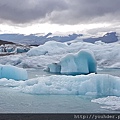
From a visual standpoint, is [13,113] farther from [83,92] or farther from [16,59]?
[16,59]

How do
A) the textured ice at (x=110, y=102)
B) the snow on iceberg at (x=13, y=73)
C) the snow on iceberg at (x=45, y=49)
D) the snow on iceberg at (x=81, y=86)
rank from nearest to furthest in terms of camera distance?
the textured ice at (x=110, y=102)
the snow on iceberg at (x=81, y=86)
the snow on iceberg at (x=13, y=73)
the snow on iceberg at (x=45, y=49)

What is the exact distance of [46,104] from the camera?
9.83m

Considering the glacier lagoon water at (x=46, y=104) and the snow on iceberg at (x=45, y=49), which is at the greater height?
the snow on iceberg at (x=45, y=49)

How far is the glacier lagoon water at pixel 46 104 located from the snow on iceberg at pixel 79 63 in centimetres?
1267

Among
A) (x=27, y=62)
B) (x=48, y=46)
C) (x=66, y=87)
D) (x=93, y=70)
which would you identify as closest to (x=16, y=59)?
(x=27, y=62)

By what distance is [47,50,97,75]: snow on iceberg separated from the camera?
2419 centimetres

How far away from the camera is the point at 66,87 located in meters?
12.2

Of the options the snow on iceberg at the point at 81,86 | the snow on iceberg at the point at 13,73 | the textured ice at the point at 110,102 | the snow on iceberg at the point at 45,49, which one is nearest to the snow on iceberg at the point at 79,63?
the snow on iceberg at the point at 13,73

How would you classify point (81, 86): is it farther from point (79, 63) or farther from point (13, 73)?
point (79, 63)

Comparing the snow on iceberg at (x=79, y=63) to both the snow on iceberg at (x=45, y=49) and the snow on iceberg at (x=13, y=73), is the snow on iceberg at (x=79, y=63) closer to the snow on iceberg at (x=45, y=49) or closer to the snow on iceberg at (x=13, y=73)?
the snow on iceberg at (x=13, y=73)

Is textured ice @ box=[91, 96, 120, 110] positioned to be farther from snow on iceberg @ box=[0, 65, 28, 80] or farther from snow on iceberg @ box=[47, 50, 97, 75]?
snow on iceberg @ box=[47, 50, 97, 75]

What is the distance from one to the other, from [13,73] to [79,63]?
8759 mm

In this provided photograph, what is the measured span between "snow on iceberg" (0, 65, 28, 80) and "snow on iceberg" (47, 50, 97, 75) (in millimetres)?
7372

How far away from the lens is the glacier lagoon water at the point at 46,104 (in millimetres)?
8758
